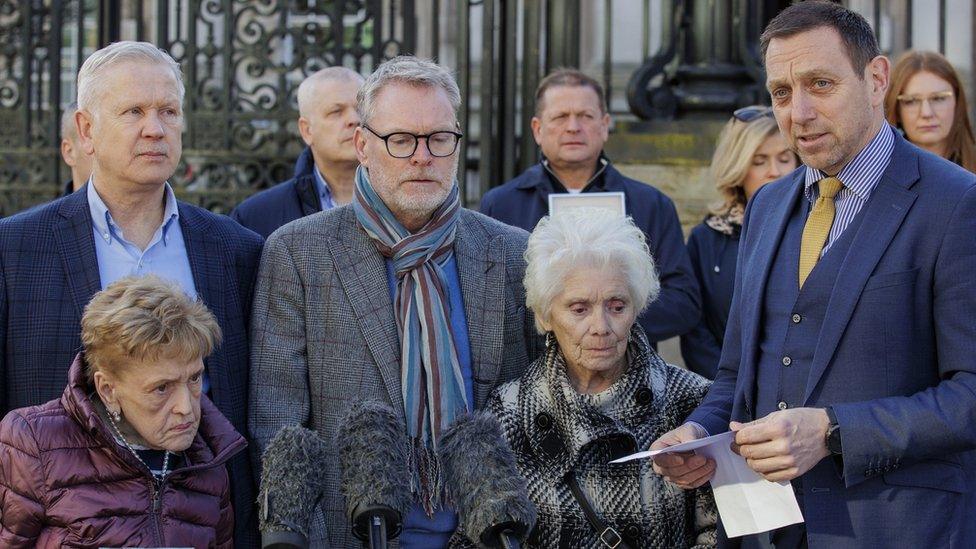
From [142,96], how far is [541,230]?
1.32 m

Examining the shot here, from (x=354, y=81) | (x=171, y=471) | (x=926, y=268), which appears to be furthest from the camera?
(x=354, y=81)

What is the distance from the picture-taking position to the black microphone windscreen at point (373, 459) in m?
3.05

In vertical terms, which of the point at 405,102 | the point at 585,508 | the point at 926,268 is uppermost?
the point at 405,102

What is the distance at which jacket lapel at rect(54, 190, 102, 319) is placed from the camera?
411cm

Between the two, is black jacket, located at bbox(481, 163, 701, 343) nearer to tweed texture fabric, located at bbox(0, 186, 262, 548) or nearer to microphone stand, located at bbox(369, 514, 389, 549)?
tweed texture fabric, located at bbox(0, 186, 262, 548)

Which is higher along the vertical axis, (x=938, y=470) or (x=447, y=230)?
(x=447, y=230)

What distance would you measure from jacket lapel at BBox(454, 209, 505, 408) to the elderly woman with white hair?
0.27ft

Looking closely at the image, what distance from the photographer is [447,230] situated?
4254mm

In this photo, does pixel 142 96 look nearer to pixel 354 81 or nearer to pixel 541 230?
pixel 541 230

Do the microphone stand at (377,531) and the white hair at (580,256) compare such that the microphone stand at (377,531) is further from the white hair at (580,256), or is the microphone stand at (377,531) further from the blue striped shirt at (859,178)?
the blue striped shirt at (859,178)

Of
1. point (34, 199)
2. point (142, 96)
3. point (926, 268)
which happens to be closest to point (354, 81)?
point (142, 96)

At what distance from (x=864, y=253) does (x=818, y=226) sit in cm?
23

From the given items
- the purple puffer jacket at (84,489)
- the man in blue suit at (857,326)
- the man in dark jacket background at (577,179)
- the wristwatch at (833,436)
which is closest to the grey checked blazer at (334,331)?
the purple puffer jacket at (84,489)

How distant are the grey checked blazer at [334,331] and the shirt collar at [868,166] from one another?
1206 mm
